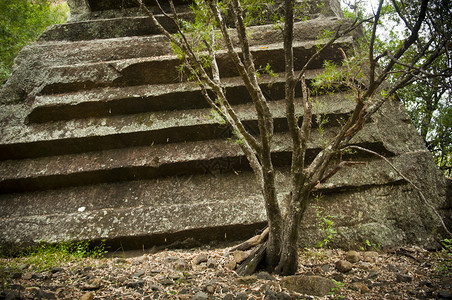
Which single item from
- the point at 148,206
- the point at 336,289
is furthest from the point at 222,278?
the point at 148,206

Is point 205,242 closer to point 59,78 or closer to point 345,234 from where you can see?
point 345,234

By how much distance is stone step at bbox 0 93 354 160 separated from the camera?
438 centimetres

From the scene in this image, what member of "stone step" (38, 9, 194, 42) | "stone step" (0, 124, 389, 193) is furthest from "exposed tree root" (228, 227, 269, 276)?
"stone step" (38, 9, 194, 42)

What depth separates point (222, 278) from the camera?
8.84 ft

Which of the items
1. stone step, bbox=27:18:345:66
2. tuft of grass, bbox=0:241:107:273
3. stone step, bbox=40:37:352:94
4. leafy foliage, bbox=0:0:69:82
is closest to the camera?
tuft of grass, bbox=0:241:107:273

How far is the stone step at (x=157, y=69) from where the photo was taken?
191 inches

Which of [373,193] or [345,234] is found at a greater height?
[373,193]

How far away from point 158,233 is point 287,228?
1962 millimetres

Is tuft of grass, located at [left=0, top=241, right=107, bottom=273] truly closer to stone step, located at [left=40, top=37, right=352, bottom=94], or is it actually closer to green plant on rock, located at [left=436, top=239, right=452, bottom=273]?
stone step, located at [left=40, top=37, right=352, bottom=94]

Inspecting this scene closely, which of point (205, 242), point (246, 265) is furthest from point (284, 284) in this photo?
point (205, 242)

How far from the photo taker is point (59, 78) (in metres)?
5.03

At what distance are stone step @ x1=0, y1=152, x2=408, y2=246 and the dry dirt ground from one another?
417mm

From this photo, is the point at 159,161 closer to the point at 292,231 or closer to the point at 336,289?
the point at 292,231

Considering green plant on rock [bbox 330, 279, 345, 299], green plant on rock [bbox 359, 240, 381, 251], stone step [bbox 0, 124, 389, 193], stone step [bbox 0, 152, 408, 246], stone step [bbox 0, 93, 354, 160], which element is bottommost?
green plant on rock [bbox 359, 240, 381, 251]
